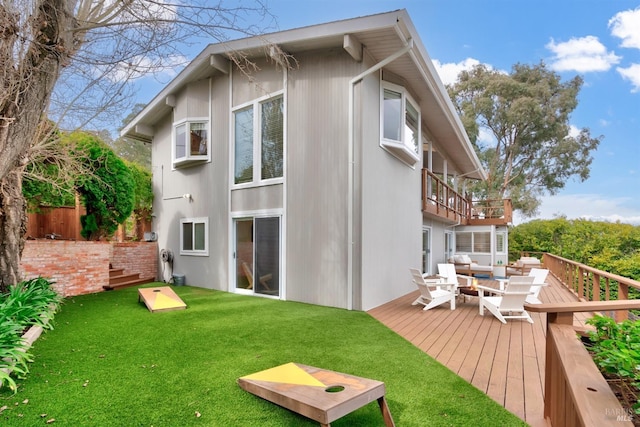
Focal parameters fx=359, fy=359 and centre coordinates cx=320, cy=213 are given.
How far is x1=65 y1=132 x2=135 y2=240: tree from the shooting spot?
31.5 feet

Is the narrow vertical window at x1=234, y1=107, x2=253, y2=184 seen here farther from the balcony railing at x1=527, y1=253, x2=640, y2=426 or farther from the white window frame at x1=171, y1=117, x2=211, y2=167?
the balcony railing at x1=527, y1=253, x2=640, y2=426

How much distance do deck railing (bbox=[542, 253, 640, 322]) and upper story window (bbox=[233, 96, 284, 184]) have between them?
663cm

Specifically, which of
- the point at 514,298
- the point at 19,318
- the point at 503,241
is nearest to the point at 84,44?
the point at 19,318

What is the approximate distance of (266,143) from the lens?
29.5 ft

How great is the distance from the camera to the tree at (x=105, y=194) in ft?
31.5

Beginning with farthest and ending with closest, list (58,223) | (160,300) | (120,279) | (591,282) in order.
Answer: (591,282) < (58,223) < (120,279) < (160,300)

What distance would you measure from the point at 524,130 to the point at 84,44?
3036 cm

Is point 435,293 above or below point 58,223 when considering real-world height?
below

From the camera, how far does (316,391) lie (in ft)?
9.40

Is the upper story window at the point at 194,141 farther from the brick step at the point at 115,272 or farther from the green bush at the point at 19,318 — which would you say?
the green bush at the point at 19,318

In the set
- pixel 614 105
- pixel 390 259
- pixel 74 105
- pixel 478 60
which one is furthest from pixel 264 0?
pixel 614 105

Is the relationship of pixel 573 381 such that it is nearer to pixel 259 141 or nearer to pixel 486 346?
pixel 486 346

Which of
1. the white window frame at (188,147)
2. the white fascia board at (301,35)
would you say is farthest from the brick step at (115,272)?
the white fascia board at (301,35)

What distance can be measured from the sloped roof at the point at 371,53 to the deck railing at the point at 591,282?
525cm
